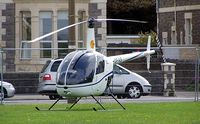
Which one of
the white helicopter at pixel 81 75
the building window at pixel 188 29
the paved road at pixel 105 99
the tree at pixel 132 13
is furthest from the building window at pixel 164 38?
the white helicopter at pixel 81 75

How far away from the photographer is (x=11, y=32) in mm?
38531

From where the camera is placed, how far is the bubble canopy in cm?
2422

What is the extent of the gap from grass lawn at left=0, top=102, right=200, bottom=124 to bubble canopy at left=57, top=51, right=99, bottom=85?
93 cm

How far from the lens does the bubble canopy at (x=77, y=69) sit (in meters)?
24.2

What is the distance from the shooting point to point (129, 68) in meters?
35.9

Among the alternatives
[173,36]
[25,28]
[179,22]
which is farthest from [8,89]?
[173,36]

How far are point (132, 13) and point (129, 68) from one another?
1447 inches

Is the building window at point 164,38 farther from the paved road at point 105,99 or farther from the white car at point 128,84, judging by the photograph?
the paved road at point 105,99

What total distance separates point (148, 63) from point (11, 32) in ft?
26.9

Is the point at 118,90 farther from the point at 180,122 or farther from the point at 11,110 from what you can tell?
the point at 180,122

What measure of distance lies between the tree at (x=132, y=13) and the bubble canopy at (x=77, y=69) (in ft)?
151

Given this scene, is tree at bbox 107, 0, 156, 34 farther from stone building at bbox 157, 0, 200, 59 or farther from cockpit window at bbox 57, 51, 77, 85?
cockpit window at bbox 57, 51, 77, 85

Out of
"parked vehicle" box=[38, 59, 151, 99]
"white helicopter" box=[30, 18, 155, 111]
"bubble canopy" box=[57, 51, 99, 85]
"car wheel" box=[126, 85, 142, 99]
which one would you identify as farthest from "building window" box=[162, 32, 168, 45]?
"bubble canopy" box=[57, 51, 99, 85]

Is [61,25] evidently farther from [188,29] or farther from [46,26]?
[188,29]
